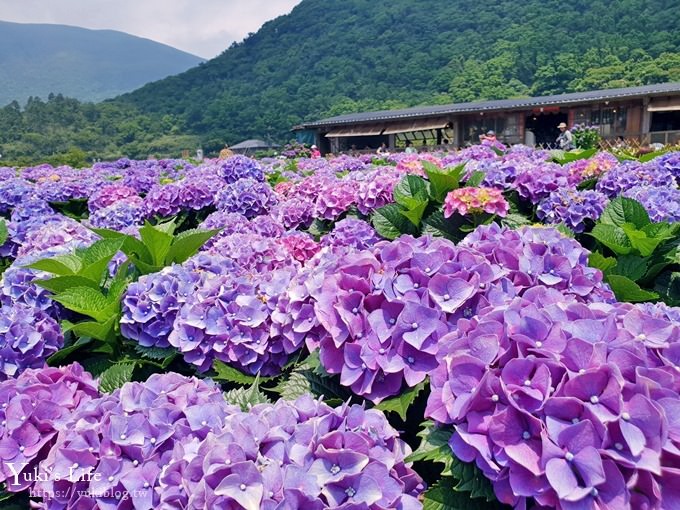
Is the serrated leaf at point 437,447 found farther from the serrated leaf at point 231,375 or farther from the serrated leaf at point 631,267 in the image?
the serrated leaf at point 631,267

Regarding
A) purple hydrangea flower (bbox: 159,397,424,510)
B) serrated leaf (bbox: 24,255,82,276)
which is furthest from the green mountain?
purple hydrangea flower (bbox: 159,397,424,510)

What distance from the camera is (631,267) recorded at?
94.7 inches

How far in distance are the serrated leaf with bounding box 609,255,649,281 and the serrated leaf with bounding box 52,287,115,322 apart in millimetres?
2028

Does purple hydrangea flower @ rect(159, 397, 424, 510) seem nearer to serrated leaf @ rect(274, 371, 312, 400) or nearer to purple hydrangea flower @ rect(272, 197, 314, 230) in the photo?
serrated leaf @ rect(274, 371, 312, 400)

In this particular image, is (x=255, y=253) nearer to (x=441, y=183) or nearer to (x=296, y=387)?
(x=296, y=387)

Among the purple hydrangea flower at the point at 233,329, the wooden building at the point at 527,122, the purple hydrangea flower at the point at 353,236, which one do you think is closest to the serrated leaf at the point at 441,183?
the purple hydrangea flower at the point at 353,236

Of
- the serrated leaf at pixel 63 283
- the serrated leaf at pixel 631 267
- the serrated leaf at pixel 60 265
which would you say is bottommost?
the serrated leaf at pixel 631 267

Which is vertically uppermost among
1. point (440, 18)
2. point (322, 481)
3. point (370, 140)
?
point (440, 18)

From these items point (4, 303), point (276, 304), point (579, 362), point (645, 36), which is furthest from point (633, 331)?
point (645, 36)

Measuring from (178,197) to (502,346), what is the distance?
11.5 ft

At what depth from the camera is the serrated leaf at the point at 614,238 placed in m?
2.45

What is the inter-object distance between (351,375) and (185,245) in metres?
1.29

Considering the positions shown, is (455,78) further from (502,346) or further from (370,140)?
(502,346)

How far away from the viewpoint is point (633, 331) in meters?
1.17
